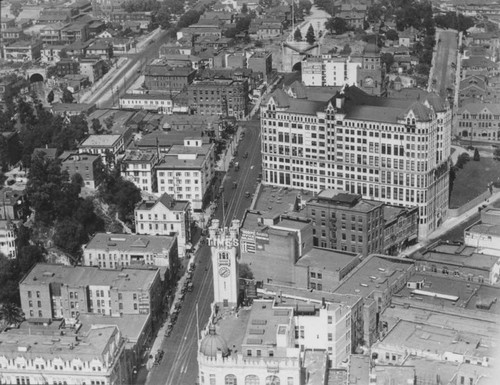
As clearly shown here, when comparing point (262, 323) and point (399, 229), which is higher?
point (262, 323)

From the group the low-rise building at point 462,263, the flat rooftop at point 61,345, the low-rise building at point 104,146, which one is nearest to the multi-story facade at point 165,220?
the low-rise building at point 104,146

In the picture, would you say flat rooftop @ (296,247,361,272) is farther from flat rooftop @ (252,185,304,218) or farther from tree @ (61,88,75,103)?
tree @ (61,88,75,103)

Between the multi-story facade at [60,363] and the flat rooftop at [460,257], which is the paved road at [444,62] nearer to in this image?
the flat rooftop at [460,257]

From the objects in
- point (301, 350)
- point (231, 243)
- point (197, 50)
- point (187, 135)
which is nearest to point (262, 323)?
point (301, 350)

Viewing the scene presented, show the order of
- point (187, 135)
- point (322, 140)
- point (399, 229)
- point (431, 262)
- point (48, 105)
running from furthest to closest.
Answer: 1. point (48, 105)
2. point (187, 135)
3. point (322, 140)
4. point (399, 229)
5. point (431, 262)

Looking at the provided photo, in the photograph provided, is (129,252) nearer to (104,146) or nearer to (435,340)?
(104,146)

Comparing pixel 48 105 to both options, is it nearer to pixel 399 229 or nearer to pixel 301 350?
pixel 399 229
